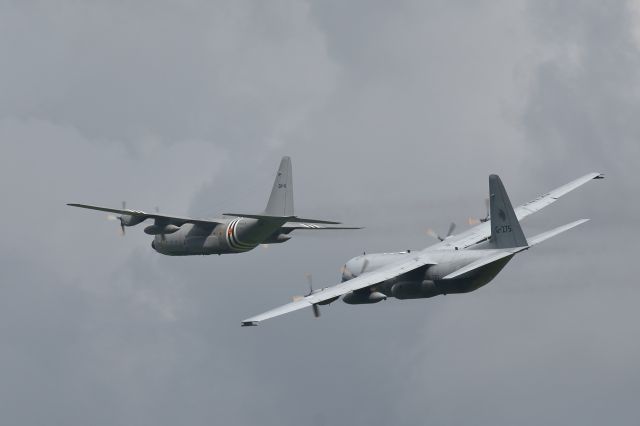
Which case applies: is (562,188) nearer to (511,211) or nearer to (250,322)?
(511,211)

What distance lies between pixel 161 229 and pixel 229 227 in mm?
6912

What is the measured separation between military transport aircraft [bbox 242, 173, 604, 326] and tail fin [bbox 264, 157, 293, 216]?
12.4 m

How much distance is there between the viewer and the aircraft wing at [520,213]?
117000 millimetres

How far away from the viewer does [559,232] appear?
105m

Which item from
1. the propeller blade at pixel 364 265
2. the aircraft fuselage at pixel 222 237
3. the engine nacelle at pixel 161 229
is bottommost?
the propeller blade at pixel 364 265

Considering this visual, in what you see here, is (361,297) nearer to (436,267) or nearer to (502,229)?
(436,267)

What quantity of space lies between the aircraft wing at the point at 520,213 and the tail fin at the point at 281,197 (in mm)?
13632

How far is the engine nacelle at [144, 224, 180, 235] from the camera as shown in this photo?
5089 inches

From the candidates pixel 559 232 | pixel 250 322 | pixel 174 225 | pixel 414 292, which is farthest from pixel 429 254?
pixel 174 225

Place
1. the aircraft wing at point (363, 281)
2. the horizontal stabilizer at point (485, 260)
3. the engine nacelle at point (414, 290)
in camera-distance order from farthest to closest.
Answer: the engine nacelle at point (414, 290)
the horizontal stabilizer at point (485, 260)
the aircraft wing at point (363, 281)

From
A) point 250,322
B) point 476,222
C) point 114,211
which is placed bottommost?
point 250,322

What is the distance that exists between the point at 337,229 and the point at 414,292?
24302 mm

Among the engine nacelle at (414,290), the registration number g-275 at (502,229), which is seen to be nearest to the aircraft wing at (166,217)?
the engine nacelle at (414,290)

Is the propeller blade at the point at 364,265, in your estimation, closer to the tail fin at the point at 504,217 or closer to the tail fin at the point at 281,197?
the tail fin at the point at 504,217
